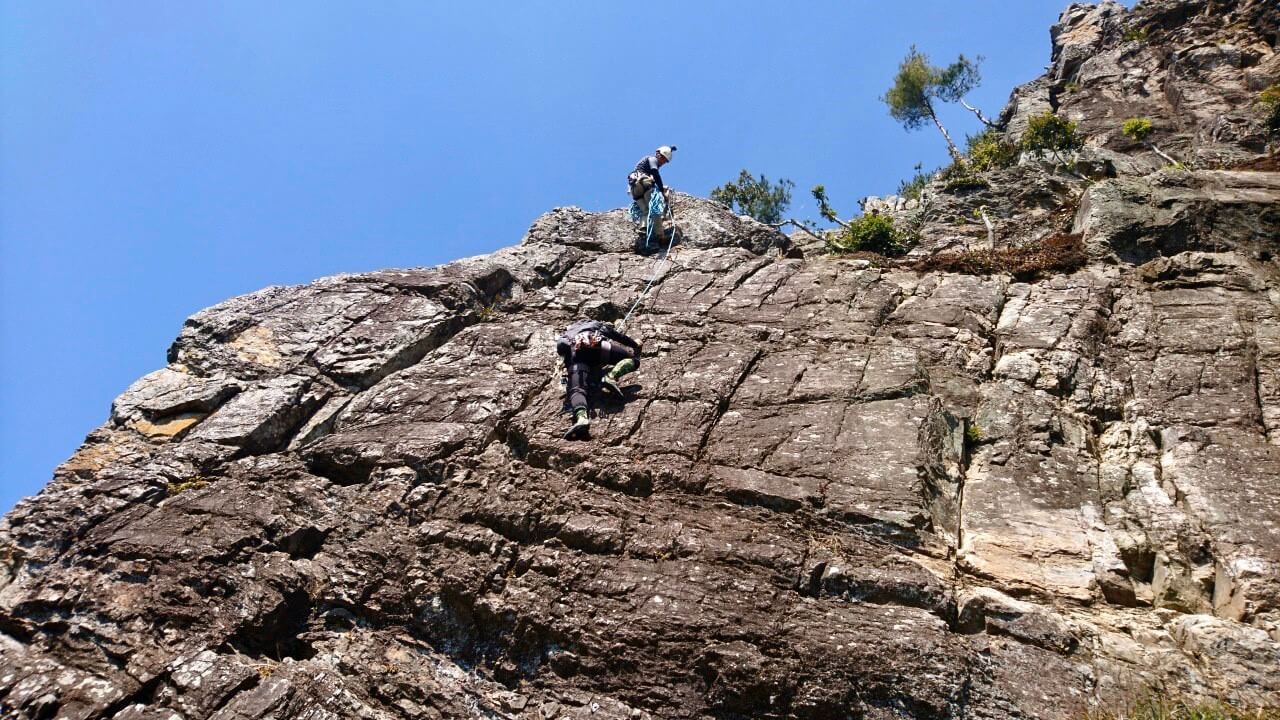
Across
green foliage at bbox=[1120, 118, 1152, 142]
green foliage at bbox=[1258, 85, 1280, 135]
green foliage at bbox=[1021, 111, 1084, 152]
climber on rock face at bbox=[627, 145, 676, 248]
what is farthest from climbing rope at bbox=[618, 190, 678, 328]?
green foliage at bbox=[1120, 118, 1152, 142]

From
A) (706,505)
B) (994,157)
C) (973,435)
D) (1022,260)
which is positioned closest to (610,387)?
(706,505)

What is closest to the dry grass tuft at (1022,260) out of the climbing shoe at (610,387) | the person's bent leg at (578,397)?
the climbing shoe at (610,387)

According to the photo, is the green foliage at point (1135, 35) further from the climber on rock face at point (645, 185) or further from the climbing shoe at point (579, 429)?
the climbing shoe at point (579, 429)

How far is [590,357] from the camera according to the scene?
11820 millimetres

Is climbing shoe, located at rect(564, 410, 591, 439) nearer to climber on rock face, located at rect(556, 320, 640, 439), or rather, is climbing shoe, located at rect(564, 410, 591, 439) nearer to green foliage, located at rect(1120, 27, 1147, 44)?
climber on rock face, located at rect(556, 320, 640, 439)

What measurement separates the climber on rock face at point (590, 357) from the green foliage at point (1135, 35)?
27470mm

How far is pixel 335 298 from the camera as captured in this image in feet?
47.3

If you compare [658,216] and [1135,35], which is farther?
[1135,35]

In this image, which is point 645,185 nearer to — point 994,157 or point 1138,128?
point 994,157

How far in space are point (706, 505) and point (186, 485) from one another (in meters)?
6.69

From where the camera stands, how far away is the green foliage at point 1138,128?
78.0ft

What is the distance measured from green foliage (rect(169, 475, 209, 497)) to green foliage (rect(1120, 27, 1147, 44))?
32810mm

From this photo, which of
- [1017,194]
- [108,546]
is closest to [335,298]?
[108,546]

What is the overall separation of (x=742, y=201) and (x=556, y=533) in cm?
2489
